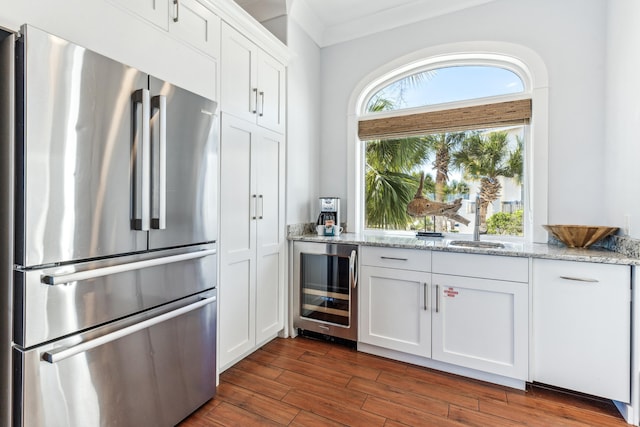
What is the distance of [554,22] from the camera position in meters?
2.38

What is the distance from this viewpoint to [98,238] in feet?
4.08

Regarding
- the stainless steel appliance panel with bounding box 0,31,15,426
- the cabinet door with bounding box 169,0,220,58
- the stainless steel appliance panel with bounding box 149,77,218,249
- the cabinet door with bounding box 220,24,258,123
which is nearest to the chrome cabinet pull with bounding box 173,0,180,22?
the cabinet door with bounding box 169,0,220,58

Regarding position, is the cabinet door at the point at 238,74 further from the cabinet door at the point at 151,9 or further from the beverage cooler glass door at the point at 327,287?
the beverage cooler glass door at the point at 327,287

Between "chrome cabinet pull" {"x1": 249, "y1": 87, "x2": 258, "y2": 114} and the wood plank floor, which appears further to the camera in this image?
"chrome cabinet pull" {"x1": 249, "y1": 87, "x2": 258, "y2": 114}

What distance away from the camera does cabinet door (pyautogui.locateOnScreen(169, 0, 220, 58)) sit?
1771mm

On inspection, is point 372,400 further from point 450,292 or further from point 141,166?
point 141,166

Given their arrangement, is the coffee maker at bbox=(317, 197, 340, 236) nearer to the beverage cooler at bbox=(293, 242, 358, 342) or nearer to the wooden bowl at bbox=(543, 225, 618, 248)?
the beverage cooler at bbox=(293, 242, 358, 342)

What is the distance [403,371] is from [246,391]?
1090 millimetres

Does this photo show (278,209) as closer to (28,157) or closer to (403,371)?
(403,371)

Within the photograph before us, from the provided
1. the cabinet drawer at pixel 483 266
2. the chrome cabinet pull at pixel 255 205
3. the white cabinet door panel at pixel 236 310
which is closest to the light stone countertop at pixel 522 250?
the cabinet drawer at pixel 483 266

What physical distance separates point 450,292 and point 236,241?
1.54m

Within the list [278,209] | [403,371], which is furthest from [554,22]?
[403,371]

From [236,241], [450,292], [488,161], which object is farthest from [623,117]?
[236,241]

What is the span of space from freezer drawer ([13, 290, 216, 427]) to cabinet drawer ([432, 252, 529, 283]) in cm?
154
